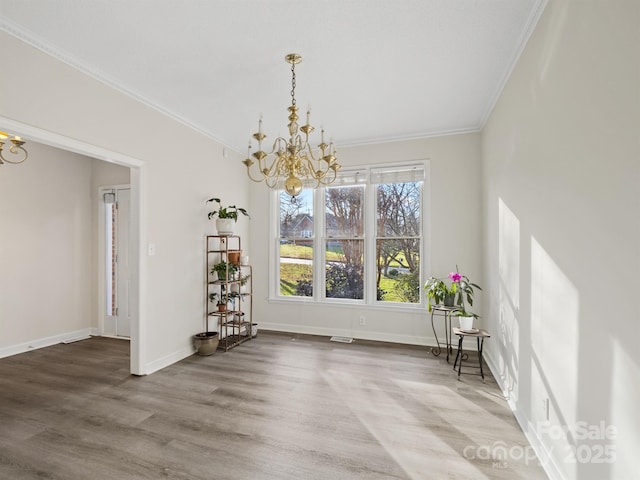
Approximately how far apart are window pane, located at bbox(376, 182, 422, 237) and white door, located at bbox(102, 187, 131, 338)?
3803 millimetres

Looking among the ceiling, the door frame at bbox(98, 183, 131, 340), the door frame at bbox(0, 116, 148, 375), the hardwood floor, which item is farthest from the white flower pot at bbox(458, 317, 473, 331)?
the door frame at bbox(98, 183, 131, 340)

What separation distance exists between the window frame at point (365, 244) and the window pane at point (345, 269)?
7 centimetres

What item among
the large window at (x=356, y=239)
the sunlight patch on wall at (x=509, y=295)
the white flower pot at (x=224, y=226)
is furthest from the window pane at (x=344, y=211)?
the sunlight patch on wall at (x=509, y=295)

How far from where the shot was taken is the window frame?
14.5ft

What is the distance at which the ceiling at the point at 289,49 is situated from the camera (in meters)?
2.09

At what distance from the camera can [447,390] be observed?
2.99 m

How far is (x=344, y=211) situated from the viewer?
16.0ft

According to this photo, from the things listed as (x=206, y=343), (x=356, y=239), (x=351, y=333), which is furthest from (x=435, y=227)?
(x=206, y=343)

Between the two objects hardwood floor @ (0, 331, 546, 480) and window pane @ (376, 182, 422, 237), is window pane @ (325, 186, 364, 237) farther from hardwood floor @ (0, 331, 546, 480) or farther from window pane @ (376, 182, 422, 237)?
hardwood floor @ (0, 331, 546, 480)

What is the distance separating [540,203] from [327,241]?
10.5 ft

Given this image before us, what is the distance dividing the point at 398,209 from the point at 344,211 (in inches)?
31.6

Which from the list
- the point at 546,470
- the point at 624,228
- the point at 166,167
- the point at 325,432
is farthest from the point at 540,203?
the point at 166,167

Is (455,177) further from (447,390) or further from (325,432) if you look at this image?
(325,432)

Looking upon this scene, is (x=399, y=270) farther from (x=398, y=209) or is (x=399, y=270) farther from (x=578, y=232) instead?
(x=578, y=232)
